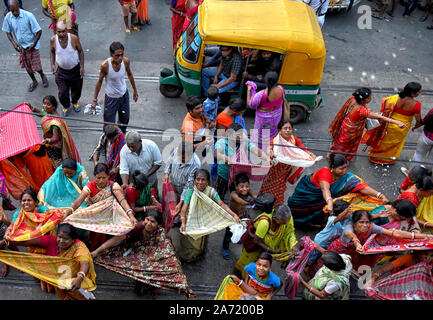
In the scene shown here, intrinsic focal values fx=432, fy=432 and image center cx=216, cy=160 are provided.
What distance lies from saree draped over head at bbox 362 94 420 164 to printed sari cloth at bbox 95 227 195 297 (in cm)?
363

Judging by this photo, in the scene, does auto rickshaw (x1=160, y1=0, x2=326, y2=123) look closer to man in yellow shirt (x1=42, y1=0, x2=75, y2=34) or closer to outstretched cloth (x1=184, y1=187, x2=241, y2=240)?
man in yellow shirt (x1=42, y1=0, x2=75, y2=34)

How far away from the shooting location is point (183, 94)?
8.14 meters

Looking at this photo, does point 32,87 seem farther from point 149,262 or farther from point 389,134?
point 389,134

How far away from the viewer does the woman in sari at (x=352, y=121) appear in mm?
6047

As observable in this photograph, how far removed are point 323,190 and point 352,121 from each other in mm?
1688

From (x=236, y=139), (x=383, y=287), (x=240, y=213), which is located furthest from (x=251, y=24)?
(x=383, y=287)

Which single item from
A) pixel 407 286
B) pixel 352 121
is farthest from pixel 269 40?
pixel 407 286

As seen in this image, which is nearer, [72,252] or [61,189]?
[72,252]

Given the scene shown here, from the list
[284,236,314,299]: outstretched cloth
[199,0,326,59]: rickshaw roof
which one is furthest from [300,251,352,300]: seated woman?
A: [199,0,326,59]: rickshaw roof

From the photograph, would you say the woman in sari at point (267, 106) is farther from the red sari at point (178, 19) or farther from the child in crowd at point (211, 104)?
the red sari at point (178, 19)

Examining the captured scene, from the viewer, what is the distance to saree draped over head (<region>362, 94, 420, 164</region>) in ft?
21.0

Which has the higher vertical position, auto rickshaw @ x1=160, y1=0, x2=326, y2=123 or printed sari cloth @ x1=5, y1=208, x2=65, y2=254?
auto rickshaw @ x1=160, y1=0, x2=326, y2=123

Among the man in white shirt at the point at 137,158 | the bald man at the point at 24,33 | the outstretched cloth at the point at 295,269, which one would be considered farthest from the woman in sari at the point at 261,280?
the bald man at the point at 24,33
